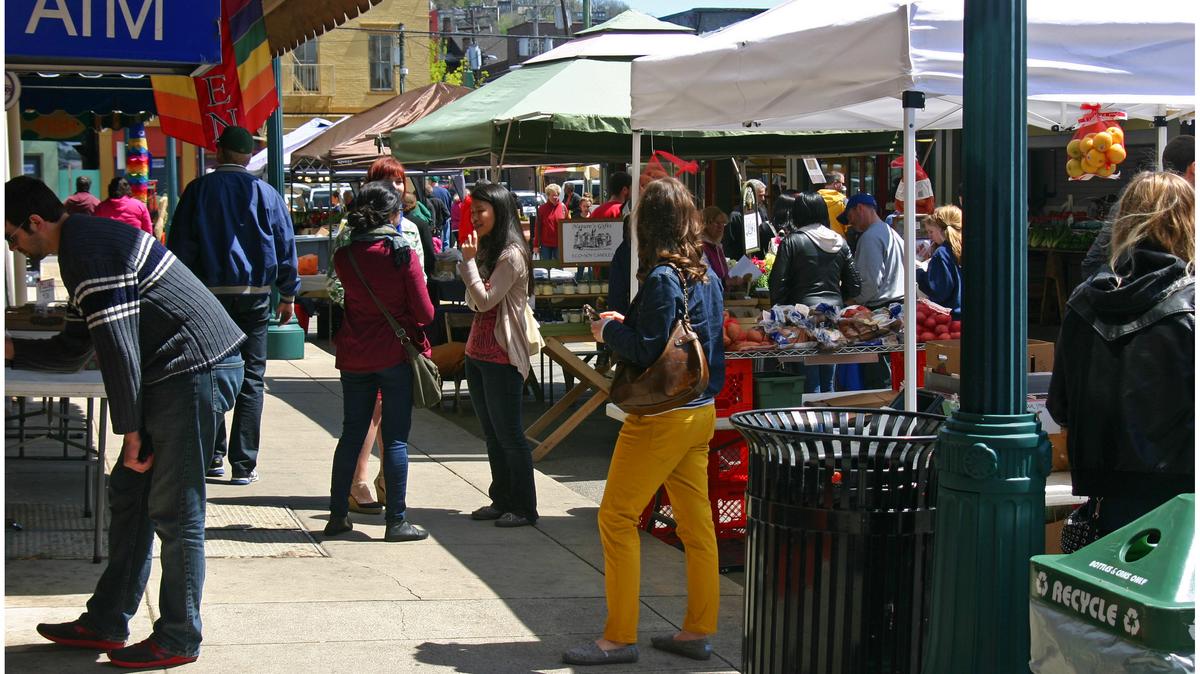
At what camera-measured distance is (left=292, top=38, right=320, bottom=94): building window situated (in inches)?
1989

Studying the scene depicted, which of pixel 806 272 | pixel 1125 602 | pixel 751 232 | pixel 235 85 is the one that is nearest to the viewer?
pixel 1125 602

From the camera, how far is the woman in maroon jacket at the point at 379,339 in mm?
6641

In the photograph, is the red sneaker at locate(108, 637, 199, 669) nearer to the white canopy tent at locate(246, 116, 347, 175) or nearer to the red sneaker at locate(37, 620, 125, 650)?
the red sneaker at locate(37, 620, 125, 650)

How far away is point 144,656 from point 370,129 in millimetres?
15023

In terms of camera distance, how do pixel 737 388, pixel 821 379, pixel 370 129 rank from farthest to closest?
1. pixel 370 129
2. pixel 821 379
3. pixel 737 388

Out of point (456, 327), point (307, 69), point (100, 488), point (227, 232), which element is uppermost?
point (307, 69)

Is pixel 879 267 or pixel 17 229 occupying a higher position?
pixel 17 229

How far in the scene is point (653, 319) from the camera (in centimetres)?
488

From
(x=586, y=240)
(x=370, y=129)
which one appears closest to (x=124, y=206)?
(x=370, y=129)

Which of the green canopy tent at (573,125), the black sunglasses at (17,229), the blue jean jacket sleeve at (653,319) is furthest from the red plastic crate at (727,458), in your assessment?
the green canopy tent at (573,125)

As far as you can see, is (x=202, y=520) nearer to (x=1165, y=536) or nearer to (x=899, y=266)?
(x=1165, y=536)

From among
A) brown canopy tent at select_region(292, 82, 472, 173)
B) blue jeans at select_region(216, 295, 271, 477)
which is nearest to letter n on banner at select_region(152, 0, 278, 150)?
blue jeans at select_region(216, 295, 271, 477)

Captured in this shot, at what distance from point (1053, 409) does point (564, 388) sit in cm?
885

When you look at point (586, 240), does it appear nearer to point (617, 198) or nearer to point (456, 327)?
point (617, 198)
